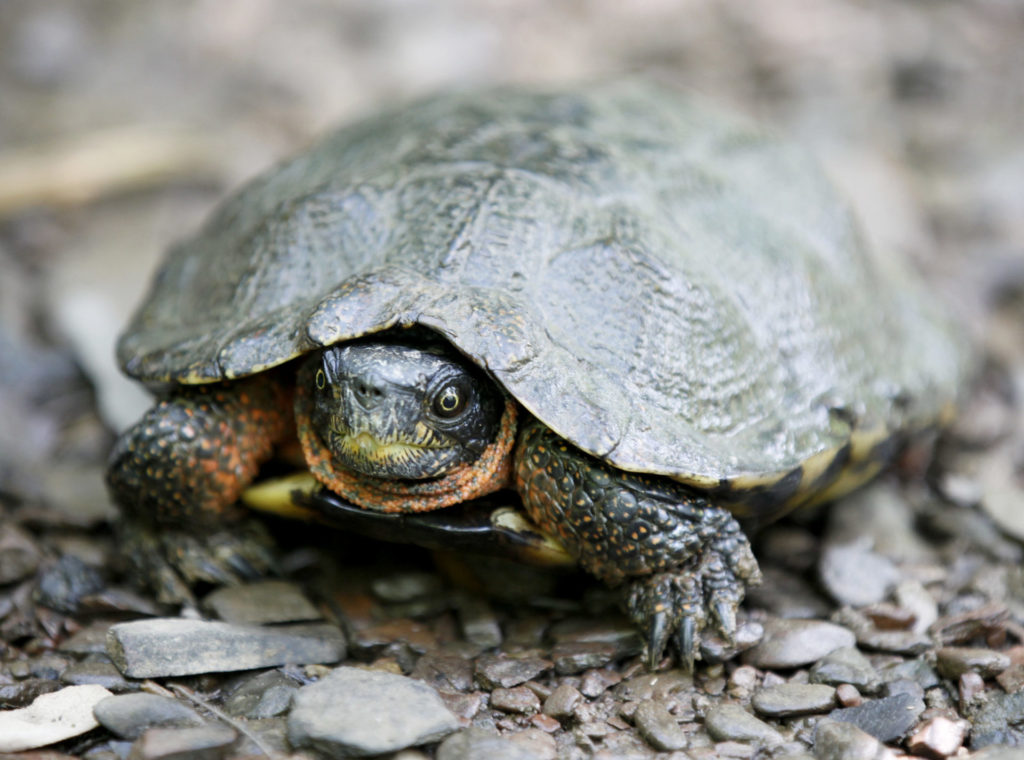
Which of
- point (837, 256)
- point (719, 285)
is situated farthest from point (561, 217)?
point (837, 256)

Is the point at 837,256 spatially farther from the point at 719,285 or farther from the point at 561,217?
the point at 561,217

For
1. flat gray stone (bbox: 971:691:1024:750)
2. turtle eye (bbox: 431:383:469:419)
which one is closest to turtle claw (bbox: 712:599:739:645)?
flat gray stone (bbox: 971:691:1024:750)

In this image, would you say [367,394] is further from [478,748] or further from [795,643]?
[795,643]

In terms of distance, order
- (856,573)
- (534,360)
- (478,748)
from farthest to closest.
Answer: (856,573) < (534,360) < (478,748)

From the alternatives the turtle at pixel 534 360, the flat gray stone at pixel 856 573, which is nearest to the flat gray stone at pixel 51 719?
the turtle at pixel 534 360

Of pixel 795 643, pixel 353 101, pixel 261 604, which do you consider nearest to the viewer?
pixel 795 643

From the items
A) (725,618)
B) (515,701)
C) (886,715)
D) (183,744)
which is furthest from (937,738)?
(183,744)
